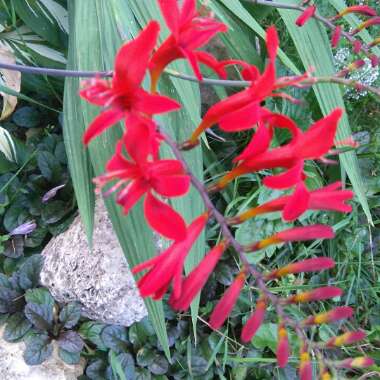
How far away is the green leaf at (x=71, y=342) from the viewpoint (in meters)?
1.07

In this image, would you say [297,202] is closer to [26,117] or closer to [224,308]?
[224,308]

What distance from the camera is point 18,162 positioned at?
123cm

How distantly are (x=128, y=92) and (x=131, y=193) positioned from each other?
0.28 ft

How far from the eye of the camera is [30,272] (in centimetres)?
112

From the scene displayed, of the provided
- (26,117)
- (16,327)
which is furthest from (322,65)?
(16,327)

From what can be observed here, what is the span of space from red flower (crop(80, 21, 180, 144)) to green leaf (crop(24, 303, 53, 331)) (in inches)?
30.1

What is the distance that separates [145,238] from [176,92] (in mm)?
288

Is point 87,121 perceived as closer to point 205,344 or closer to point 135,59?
point 135,59

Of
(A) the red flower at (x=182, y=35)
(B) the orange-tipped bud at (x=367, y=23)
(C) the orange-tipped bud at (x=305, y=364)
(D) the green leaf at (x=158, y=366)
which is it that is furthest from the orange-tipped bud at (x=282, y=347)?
(D) the green leaf at (x=158, y=366)

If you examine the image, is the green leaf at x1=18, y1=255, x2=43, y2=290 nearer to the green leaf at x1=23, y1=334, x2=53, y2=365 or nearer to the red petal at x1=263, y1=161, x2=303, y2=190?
the green leaf at x1=23, y1=334, x2=53, y2=365

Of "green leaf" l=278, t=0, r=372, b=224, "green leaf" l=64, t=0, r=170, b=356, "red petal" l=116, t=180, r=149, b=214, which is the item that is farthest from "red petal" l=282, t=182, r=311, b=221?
"green leaf" l=278, t=0, r=372, b=224

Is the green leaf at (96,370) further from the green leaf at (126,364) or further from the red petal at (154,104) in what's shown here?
the red petal at (154,104)

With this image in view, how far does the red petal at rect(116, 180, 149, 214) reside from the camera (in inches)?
15.9

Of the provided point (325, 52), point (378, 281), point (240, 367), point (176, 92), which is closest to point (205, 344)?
point (240, 367)
